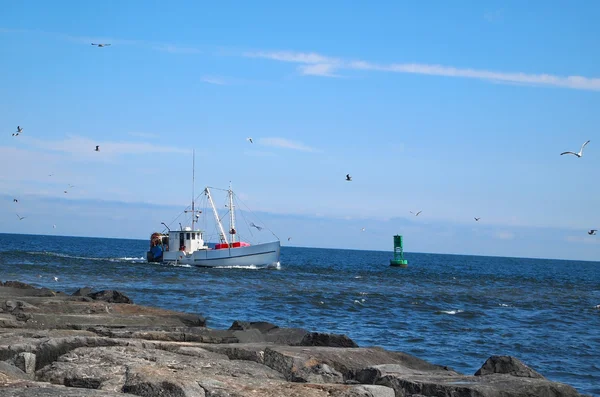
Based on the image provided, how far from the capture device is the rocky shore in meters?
9.78

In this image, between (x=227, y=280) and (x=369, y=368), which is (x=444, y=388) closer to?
(x=369, y=368)

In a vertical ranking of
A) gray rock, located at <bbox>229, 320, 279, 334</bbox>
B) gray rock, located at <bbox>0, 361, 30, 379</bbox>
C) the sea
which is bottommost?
the sea

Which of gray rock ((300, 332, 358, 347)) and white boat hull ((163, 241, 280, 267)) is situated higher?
white boat hull ((163, 241, 280, 267))

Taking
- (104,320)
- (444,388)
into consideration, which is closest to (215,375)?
(444,388)

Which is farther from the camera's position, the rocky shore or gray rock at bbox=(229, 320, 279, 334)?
gray rock at bbox=(229, 320, 279, 334)

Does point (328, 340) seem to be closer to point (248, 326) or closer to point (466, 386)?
point (248, 326)

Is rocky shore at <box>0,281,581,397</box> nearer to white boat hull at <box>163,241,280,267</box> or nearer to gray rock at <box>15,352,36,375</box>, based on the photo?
gray rock at <box>15,352,36,375</box>

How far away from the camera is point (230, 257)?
66.0 metres

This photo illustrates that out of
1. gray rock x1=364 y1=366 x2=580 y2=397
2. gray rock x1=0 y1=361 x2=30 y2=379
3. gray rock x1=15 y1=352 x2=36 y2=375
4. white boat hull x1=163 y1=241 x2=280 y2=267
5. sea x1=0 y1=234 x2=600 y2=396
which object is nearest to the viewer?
gray rock x1=0 y1=361 x2=30 y2=379

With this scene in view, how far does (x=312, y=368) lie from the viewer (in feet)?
41.1

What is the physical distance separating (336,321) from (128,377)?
1836 centimetres

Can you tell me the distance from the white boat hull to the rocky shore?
47.8 meters

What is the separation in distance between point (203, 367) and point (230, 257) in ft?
180

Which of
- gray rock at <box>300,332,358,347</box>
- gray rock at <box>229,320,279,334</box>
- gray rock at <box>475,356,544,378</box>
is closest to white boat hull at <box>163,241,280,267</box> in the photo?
gray rock at <box>229,320,279,334</box>
